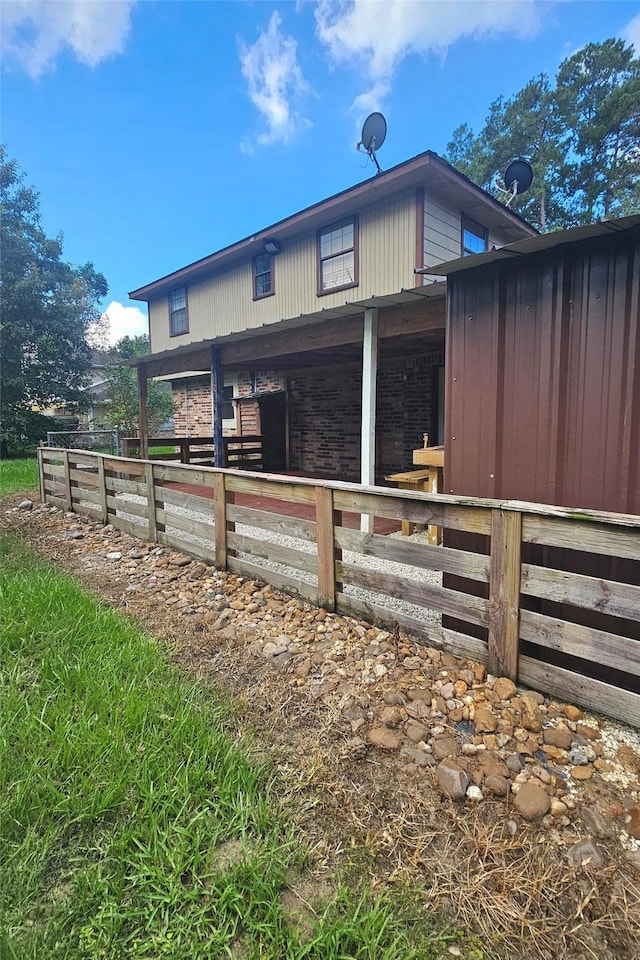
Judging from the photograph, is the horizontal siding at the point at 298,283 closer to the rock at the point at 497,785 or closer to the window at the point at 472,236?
the window at the point at 472,236

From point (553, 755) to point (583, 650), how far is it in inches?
18.5

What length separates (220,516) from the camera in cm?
428

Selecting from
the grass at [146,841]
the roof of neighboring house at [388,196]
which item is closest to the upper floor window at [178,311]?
the roof of neighboring house at [388,196]

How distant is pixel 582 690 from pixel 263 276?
34.7 feet

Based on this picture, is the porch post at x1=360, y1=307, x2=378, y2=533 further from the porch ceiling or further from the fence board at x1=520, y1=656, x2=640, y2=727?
A: the fence board at x1=520, y1=656, x2=640, y2=727

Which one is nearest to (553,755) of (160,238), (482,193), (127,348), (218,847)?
(218,847)

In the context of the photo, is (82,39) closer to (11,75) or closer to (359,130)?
(11,75)

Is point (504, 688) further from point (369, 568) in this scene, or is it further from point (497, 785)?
point (369, 568)

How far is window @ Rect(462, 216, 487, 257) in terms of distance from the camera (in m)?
8.93

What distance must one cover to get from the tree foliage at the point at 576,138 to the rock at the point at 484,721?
84.9 ft

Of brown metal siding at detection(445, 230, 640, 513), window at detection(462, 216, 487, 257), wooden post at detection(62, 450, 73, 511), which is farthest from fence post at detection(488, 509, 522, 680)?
window at detection(462, 216, 487, 257)

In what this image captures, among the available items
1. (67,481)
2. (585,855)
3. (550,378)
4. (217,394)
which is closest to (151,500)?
(67,481)

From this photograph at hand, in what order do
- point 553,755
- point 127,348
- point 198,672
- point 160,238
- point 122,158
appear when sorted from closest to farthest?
point 553,755
point 198,672
point 122,158
point 160,238
point 127,348

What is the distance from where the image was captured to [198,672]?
264 cm
